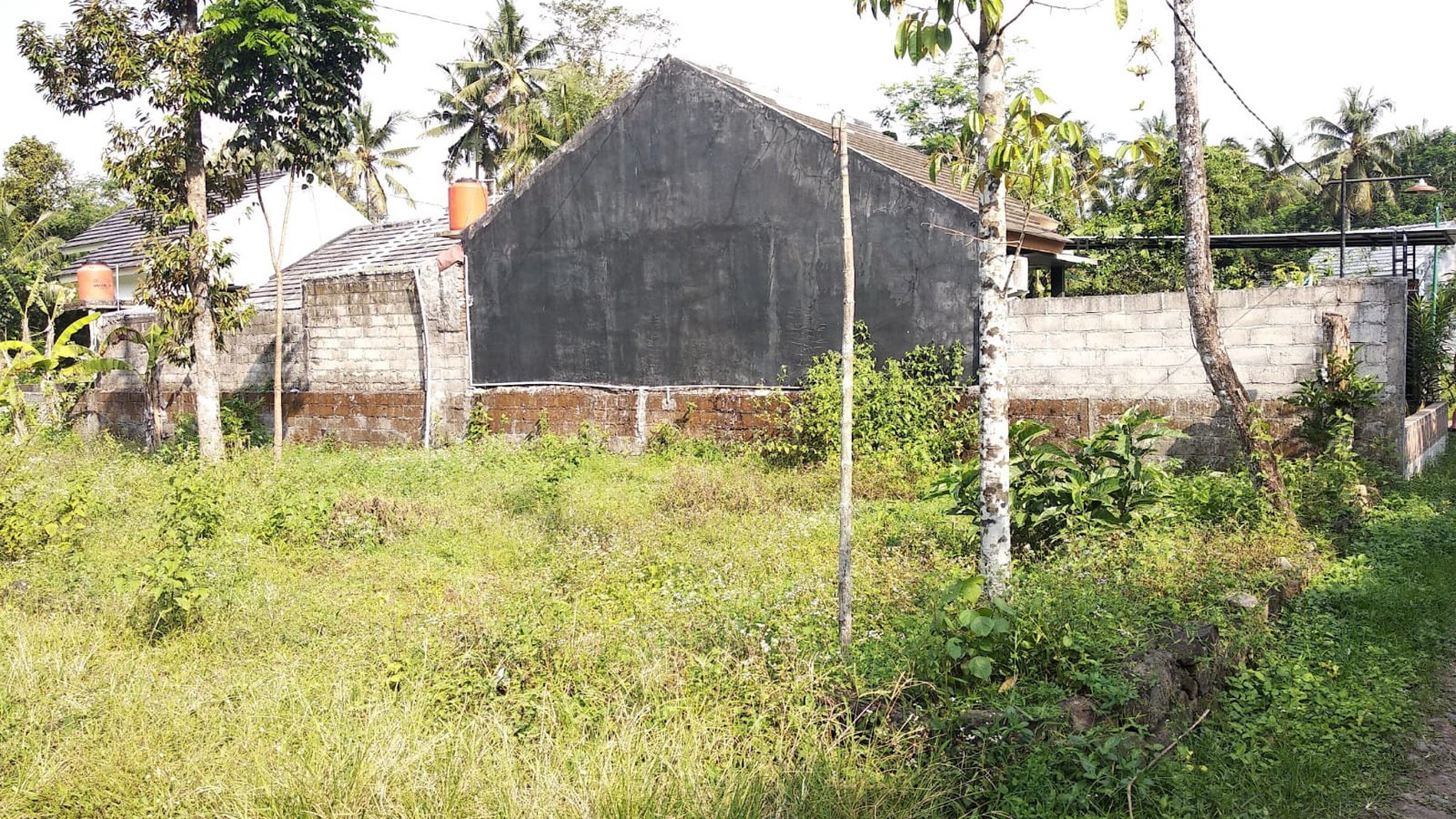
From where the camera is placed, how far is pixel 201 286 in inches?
484

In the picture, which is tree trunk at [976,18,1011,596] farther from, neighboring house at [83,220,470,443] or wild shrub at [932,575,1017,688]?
neighboring house at [83,220,470,443]

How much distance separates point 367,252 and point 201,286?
5943mm

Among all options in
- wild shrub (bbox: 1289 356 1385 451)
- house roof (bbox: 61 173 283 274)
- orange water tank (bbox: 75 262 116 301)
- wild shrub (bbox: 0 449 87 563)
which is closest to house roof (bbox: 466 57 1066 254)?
wild shrub (bbox: 1289 356 1385 451)

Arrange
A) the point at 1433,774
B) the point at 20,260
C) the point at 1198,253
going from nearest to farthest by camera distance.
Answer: the point at 1433,774 < the point at 1198,253 < the point at 20,260

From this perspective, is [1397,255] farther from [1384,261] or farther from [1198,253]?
[1198,253]

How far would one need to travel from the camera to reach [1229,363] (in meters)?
7.98

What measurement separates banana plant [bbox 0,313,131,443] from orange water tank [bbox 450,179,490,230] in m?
5.34

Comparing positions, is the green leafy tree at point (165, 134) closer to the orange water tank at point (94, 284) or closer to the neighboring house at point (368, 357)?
the neighboring house at point (368, 357)

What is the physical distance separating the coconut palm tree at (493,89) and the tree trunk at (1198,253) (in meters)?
23.4

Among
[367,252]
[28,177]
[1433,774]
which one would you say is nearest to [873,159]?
[1433,774]

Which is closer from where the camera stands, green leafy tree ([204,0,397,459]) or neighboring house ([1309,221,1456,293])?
green leafy tree ([204,0,397,459])

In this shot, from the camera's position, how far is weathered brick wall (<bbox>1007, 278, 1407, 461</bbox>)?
8484 millimetres

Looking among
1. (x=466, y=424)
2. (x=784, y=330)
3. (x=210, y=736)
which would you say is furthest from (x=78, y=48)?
(x=210, y=736)

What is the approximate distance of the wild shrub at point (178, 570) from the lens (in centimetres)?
557
